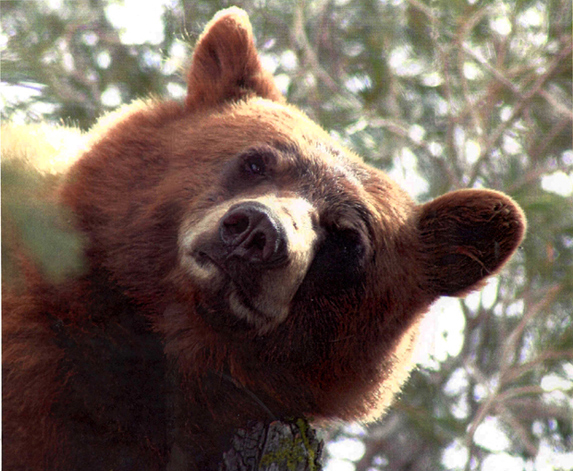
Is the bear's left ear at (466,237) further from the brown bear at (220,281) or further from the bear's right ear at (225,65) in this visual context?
the bear's right ear at (225,65)

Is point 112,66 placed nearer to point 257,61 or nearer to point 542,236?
point 257,61

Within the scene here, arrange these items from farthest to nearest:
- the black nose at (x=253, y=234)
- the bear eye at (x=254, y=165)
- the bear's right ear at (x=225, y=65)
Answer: the bear's right ear at (x=225, y=65) → the bear eye at (x=254, y=165) → the black nose at (x=253, y=234)

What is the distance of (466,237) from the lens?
7.64ft

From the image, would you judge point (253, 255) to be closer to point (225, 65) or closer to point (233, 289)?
point (233, 289)

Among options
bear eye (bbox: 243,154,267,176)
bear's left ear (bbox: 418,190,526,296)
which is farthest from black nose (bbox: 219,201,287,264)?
bear's left ear (bbox: 418,190,526,296)

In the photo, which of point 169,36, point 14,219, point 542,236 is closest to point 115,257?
point 14,219

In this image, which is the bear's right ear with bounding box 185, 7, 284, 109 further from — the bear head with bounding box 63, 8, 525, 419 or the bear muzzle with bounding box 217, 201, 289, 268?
the bear muzzle with bounding box 217, 201, 289, 268

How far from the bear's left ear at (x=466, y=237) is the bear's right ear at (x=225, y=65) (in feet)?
2.74

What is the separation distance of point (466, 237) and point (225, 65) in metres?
1.19

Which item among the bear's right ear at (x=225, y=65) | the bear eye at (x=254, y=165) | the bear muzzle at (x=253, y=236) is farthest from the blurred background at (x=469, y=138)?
the bear muzzle at (x=253, y=236)

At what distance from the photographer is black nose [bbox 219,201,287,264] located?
1.69 metres

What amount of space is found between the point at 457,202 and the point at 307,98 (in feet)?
3.29

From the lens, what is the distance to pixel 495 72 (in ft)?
10.1

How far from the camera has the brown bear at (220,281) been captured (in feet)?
5.61
